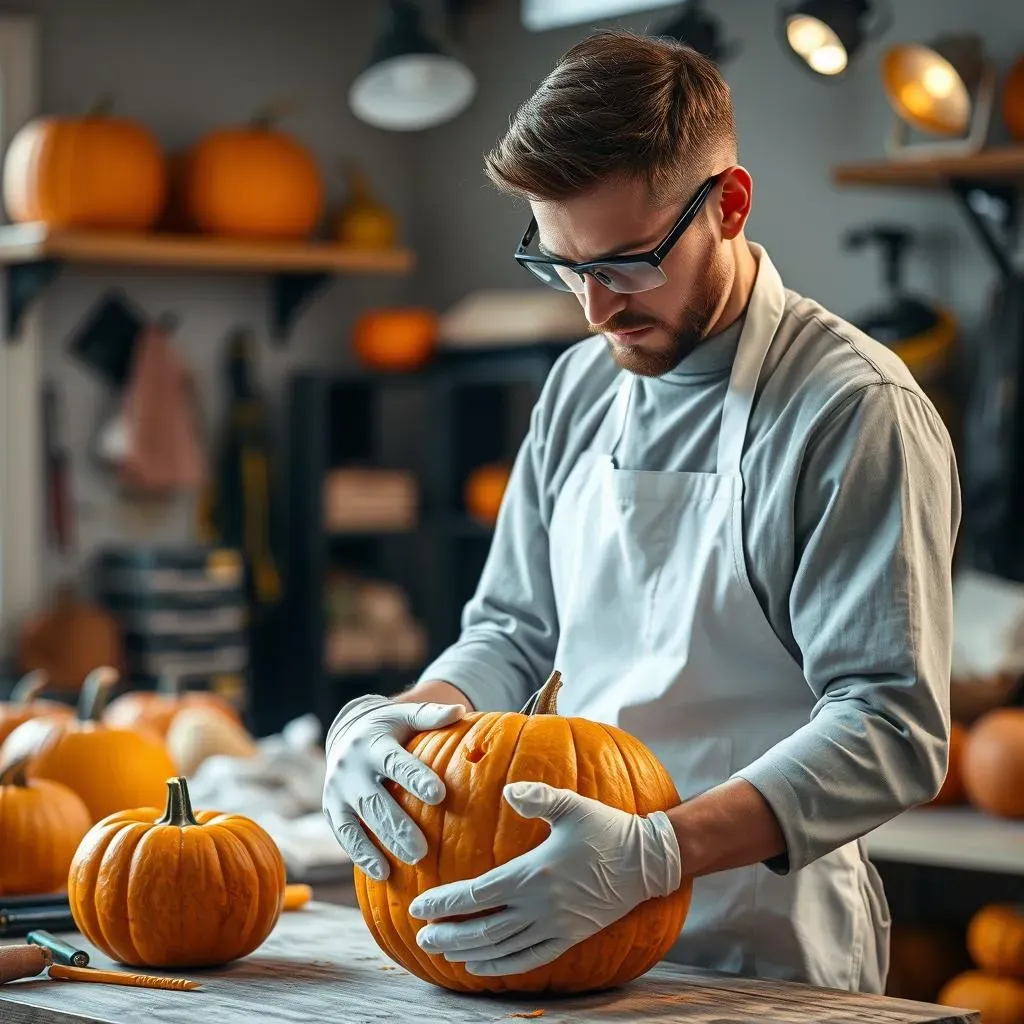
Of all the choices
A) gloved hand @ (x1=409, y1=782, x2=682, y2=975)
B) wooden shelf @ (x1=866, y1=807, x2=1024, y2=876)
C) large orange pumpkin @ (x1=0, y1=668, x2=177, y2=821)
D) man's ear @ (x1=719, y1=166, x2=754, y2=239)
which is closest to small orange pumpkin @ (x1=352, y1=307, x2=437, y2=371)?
wooden shelf @ (x1=866, y1=807, x2=1024, y2=876)

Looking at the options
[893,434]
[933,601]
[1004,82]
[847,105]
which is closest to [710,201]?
[893,434]

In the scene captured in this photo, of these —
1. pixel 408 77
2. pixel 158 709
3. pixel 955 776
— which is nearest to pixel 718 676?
pixel 158 709

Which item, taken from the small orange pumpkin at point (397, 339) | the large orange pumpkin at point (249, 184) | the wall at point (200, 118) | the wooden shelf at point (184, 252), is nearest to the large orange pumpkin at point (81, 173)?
the wooden shelf at point (184, 252)

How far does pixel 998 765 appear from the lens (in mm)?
3229

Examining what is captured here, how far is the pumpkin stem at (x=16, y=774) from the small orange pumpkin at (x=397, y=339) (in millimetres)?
3334

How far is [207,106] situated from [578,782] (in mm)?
4162

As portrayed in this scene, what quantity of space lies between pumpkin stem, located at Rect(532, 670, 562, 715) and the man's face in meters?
0.34

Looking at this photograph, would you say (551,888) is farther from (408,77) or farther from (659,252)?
(408,77)

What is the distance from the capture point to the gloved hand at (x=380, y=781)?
150 centimetres

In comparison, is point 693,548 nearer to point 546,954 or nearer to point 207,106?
point 546,954

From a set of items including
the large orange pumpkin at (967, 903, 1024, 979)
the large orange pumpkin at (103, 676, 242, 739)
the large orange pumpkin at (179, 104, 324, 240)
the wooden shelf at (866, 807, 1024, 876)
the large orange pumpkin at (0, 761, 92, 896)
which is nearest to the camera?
the large orange pumpkin at (0, 761, 92, 896)

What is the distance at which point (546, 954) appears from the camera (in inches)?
56.3

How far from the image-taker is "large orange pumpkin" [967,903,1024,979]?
309cm

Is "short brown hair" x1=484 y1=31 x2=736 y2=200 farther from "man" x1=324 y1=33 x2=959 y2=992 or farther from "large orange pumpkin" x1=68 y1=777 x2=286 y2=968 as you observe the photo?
"large orange pumpkin" x1=68 y1=777 x2=286 y2=968
